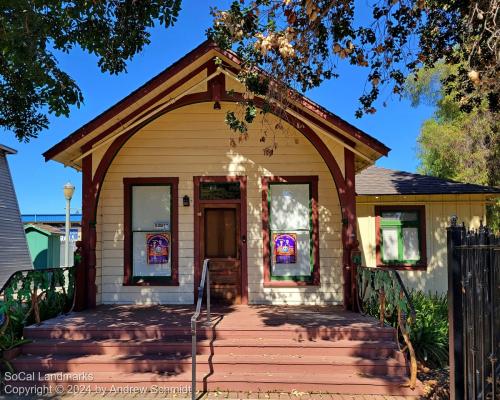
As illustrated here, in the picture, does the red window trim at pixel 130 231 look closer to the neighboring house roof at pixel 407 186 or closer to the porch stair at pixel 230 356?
the porch stair at pixel 230 356

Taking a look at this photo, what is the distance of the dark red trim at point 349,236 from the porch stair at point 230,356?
1.38 metres

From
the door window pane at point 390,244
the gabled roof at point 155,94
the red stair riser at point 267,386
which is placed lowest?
the red stair riser at point 267,386

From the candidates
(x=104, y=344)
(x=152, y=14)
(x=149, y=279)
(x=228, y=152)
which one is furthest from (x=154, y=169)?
(x=104, y=344)

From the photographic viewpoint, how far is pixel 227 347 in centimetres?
677

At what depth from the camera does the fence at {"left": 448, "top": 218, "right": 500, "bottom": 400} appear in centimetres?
399

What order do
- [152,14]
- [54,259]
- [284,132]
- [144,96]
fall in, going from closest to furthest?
[152,14] < [144,96] < [284,132] < [54,259]

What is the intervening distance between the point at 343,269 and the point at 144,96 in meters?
5.00

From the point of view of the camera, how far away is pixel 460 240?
4066 millimetres

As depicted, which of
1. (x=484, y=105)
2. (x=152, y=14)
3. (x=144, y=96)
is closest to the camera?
(x=152, y=14)

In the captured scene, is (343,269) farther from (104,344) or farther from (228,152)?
(104,344)

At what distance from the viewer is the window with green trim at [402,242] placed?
12.1 metres

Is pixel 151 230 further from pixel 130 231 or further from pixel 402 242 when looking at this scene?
pixel 402 242

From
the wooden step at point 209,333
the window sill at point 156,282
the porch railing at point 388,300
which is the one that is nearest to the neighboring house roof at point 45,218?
the window sill at point 156,282

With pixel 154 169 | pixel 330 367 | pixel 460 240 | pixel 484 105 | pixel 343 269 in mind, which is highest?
pixel 484 105
